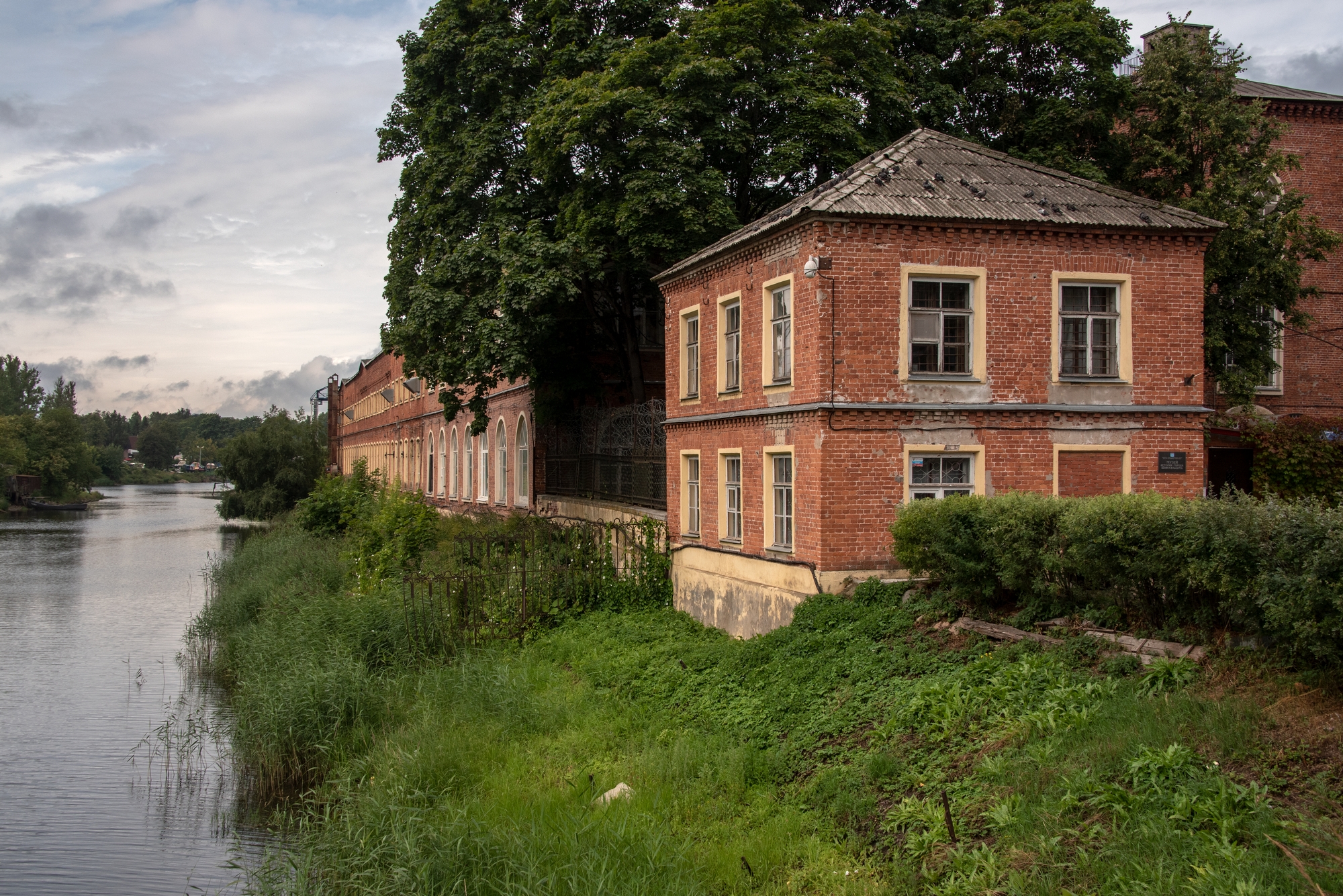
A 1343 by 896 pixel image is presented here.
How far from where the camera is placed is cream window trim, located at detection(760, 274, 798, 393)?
15.4 m

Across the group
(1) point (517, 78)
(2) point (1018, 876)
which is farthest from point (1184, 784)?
(1) point (517, 78)

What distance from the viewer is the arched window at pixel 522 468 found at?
32763 millimetres

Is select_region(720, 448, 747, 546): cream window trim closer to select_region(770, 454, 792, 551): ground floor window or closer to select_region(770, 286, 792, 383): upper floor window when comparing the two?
select_region(770, 454, 792, 551): ground floor window

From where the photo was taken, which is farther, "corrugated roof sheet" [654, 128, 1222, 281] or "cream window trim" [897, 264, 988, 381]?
"cream window trim" [897, 264, 988, 381]

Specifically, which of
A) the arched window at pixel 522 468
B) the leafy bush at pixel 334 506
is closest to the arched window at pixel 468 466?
the leafy bush at pixel 334 506

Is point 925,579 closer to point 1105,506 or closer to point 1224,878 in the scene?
point 1105,506

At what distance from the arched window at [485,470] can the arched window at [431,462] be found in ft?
27.9

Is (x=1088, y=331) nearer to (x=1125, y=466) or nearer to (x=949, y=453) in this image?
(x=1125, y=466)

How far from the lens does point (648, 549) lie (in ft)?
65.4

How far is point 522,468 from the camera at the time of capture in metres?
33.5

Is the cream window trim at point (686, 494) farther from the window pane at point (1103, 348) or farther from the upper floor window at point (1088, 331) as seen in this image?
the window pane at point (1103, 348)

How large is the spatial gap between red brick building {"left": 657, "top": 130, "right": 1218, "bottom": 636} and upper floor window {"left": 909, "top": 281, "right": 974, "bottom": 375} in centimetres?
3

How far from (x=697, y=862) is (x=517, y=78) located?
71.4ft

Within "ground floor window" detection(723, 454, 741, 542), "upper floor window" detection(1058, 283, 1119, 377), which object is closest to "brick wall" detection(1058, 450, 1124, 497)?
"upper floor window" detection(1058, 283, 1119, 377)
